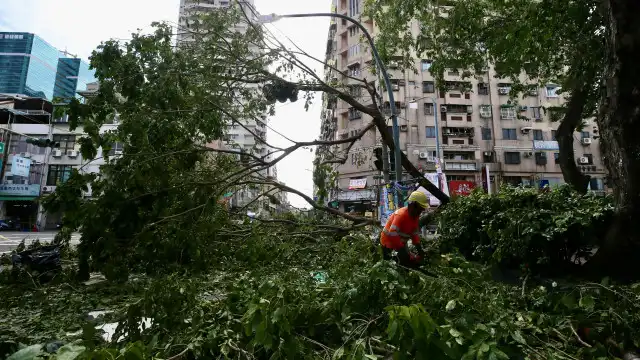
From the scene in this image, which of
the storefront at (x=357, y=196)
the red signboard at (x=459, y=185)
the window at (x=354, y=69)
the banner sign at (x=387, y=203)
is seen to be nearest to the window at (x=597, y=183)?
the red signboard at (x=459, y=185)

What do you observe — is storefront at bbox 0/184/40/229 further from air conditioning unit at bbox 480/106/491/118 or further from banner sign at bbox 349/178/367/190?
air conditioning unit at bbox 480/106/491/118

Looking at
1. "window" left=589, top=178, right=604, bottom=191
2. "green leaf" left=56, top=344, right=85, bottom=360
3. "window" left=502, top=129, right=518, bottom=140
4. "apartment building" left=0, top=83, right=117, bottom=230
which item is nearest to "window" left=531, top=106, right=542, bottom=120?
"window" left=502, top=129, right=518, bottom=140

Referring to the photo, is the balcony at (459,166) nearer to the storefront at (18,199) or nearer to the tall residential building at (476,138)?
the tall residential building at (476,138)

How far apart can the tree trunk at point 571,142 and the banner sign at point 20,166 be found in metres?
31.8

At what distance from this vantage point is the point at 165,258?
19.7 feet

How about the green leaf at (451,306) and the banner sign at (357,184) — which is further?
the banner sign at (357,184)

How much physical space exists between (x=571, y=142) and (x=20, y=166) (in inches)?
1273

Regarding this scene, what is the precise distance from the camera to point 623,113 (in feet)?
11.9

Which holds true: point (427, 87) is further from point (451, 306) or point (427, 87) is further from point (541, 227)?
point (451, 306)

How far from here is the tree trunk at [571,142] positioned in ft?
24.0

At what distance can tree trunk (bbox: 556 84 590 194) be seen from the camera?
7.31 meters

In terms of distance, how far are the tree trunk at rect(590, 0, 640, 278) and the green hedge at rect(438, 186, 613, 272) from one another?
661 millimetres

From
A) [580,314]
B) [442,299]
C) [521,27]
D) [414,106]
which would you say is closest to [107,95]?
[442,299]

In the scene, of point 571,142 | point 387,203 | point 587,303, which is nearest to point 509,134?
point 571,142
